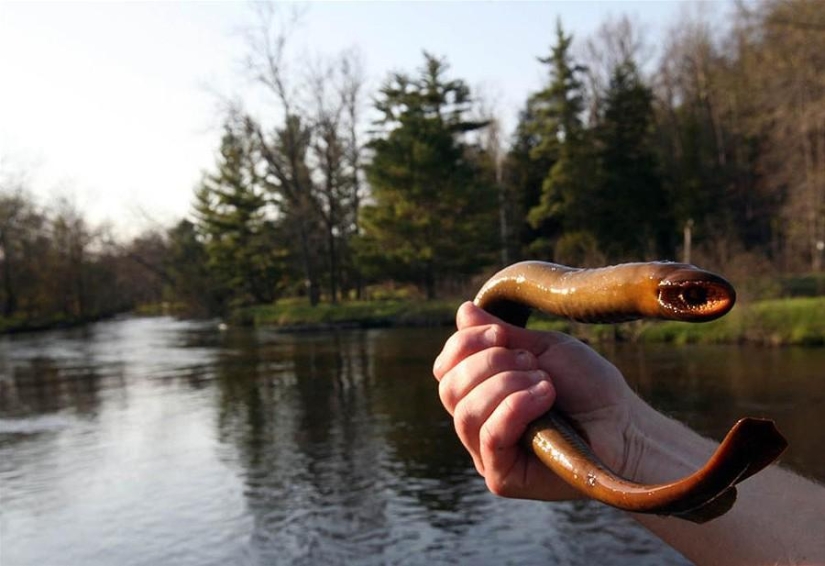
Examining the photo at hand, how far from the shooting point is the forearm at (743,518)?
197 centimetres

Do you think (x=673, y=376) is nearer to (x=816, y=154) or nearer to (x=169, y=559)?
(x=169, y=559)

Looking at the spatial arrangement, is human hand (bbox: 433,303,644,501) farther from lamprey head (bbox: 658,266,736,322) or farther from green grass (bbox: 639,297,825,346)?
green grass (bbox: 639,297,825,346)

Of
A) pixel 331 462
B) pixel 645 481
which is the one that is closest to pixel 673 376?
pixel 331 462

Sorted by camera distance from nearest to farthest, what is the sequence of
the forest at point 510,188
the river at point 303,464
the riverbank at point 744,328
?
the river at point 303,464, the riverbank at point 744,328, the forest at point 510,188

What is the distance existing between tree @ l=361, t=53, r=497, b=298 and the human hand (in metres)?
41.6

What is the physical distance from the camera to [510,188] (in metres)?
51.2

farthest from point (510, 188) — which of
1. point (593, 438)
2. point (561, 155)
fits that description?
point (593, 438)

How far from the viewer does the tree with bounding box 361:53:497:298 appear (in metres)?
44.5

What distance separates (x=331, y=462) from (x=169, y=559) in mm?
3999

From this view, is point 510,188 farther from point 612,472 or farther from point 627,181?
point 612,472

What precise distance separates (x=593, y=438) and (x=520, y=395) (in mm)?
351

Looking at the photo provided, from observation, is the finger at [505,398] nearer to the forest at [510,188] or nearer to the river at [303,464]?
the river at [303,464]

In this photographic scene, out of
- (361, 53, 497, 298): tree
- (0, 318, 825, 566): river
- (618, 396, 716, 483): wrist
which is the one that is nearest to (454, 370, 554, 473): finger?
(618, 396, 716, 483): wrist

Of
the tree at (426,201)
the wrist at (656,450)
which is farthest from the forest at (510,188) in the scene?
the wrist at (656,450)
